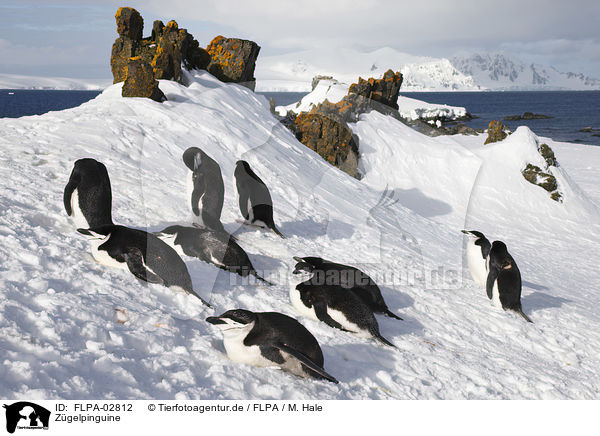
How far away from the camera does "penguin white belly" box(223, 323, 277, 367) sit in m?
3.24

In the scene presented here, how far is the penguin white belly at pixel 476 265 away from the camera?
23.2 feet

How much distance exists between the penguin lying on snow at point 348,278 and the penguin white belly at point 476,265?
271cm

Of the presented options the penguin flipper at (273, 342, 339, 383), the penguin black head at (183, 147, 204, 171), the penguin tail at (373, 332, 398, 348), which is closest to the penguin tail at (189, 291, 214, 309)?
the penguin flipper at (273, 342, 339, 383)

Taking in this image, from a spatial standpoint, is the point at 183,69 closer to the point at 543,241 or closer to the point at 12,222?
the point at 12,222

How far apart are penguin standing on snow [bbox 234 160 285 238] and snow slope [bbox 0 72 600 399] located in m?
0.24

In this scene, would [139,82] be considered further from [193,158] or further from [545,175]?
[545,175]

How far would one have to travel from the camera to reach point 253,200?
262 inches

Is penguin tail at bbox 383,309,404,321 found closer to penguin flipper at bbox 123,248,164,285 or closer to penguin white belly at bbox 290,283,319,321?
penguin white belly at bbox 290,283,319,321

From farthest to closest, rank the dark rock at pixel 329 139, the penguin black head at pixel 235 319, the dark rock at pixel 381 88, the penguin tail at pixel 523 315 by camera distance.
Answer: the dark rock at pixel 381 88
the dark rock at pixel 329 139
the penguin tail at pixel 523 315
the penguin black head at pixel 235 319

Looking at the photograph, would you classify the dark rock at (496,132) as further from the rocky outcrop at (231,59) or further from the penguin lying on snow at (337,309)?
the penguin lying on snow at (337,309)

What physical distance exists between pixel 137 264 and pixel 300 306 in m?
1.63

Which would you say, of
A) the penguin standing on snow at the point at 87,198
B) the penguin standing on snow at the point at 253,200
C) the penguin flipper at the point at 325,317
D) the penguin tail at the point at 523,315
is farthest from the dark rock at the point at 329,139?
the penguin flipper at the point at 325,317

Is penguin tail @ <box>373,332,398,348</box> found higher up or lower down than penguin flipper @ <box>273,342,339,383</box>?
lower down

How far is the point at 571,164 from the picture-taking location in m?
25.3
